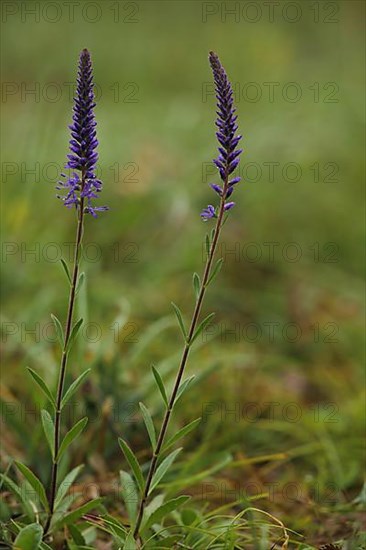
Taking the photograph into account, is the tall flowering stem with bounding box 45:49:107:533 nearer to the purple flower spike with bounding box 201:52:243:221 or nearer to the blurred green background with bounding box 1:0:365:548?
the purple flower spike with bounding box 201:52:243:221

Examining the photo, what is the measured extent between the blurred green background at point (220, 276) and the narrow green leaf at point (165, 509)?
502 millimetres

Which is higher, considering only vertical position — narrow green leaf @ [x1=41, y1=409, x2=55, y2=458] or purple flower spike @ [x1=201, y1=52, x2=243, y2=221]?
purple flower spike @ [x1=201, y1=52, x2=243, y2=221]

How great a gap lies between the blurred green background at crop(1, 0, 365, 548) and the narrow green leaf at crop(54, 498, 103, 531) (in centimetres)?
45

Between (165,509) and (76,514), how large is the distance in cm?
22

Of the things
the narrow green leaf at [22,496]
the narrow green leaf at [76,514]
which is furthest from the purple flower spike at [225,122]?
the narrow green leaf at [22,496]

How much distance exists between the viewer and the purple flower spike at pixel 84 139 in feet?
4.63

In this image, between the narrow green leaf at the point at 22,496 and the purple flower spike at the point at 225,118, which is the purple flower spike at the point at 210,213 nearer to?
the purple flower spike at the point at 225,118

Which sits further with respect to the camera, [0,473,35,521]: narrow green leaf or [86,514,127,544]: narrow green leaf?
[0,473,35,521]: narrow green leaf

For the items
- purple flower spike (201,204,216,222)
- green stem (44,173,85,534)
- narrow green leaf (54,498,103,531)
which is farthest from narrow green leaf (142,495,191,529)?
purple flower spike (201,204,216,222)

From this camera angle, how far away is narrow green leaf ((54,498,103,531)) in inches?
67.9

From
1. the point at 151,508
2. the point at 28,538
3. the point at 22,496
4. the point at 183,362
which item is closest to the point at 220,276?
the point at 151,508

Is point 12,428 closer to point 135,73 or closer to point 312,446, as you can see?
point 312,446

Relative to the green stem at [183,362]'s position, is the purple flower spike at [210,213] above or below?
above

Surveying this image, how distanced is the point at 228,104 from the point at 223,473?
152cm
